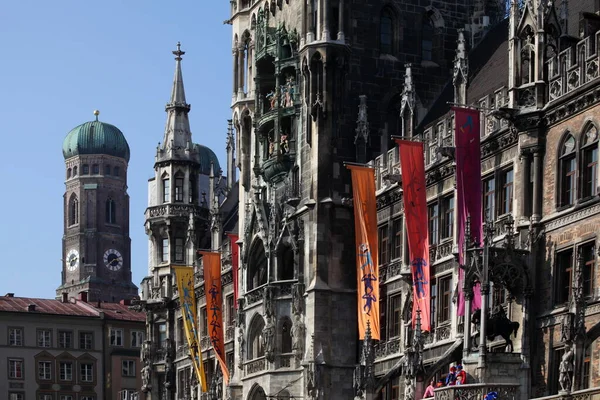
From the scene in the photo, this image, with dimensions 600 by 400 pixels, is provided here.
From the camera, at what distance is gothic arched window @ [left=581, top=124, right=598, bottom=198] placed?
193ft

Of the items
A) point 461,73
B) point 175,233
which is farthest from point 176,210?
point 461,73

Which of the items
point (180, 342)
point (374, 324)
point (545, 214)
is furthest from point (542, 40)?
point (180, 342)

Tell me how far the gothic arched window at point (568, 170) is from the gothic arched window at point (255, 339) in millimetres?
24382

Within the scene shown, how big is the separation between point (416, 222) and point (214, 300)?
952 inches

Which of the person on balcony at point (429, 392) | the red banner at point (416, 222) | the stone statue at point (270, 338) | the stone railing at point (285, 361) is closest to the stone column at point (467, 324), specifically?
the person on balcony at point (429, 392)

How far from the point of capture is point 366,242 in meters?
73.2

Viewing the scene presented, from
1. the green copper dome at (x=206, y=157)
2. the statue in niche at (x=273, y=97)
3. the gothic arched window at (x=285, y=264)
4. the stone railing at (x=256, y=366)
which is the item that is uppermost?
the green copper dome at (x=206, y=157)

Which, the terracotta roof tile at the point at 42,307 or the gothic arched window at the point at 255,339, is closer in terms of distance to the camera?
the gothic arched window at the point at 255,339

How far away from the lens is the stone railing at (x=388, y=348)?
72125 millimetres

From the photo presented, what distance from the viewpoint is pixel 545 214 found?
61312 mm

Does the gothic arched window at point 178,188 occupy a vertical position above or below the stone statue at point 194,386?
above

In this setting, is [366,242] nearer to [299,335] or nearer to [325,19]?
[299,335]

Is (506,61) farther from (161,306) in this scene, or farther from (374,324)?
(161,306)

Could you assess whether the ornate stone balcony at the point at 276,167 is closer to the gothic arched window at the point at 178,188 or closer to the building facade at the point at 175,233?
the building facade at the point at 175,233
